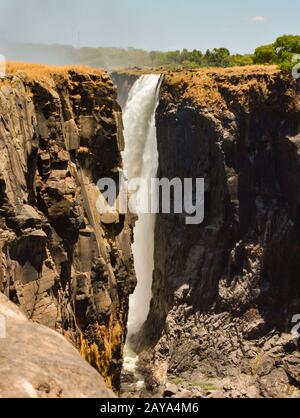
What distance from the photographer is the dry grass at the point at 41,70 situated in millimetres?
35044

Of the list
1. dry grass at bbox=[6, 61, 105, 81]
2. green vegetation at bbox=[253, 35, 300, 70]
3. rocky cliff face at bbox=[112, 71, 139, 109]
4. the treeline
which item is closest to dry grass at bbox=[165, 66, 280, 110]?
the treeline

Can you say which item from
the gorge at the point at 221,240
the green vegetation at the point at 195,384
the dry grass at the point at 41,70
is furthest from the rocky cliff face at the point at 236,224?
the dry grass at the point at 41,70

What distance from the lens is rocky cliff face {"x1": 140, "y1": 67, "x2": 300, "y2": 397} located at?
63.0 metres

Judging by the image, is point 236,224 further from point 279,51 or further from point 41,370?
point 41,370

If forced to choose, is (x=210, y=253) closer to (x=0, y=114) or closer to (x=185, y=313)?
(x=185, y=313)

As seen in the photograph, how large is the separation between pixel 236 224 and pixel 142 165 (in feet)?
47.6

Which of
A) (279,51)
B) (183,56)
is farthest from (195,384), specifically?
(183,56)

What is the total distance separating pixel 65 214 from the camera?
3516 cm

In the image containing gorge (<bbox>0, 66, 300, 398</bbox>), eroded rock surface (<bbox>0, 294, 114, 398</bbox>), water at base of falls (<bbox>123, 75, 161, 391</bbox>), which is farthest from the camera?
water at base of falls (<bbox>123, 75, 161, 391</bbox>)

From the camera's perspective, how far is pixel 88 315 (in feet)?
123

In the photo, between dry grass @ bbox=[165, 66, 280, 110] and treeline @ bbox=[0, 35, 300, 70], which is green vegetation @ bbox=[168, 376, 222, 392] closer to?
dry grass @ bbox=[165, 66, 280, 110]

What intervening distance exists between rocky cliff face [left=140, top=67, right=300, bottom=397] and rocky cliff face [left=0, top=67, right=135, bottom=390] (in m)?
20.7
